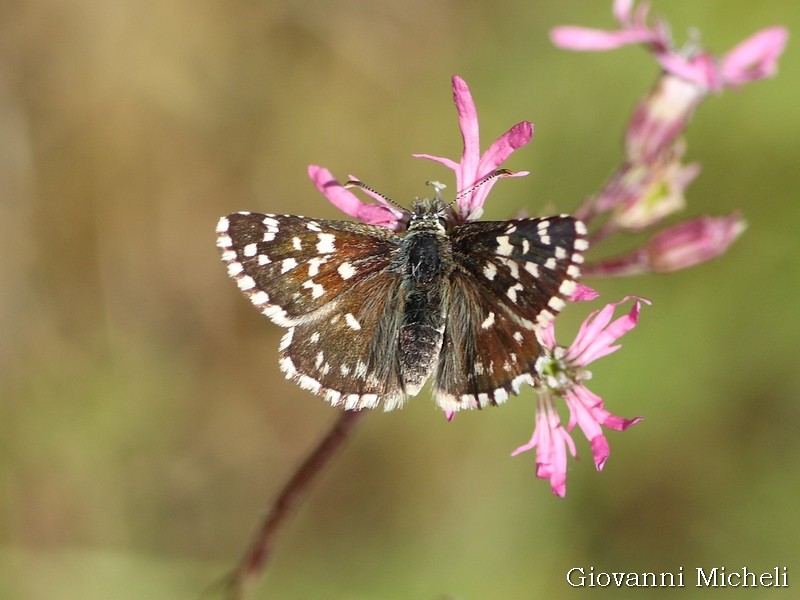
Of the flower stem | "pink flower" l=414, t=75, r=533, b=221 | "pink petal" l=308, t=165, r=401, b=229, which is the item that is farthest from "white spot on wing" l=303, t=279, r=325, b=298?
"pink flower" l=414, t=75, r=533, b=221

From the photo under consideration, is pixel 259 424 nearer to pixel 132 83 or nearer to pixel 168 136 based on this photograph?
pixel 168 136

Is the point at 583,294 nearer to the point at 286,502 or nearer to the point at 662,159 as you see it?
the point at 662,159

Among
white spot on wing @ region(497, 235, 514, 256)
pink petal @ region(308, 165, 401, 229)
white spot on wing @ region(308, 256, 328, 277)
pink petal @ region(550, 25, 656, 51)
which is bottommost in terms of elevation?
white spot on wing @ region(308, 256, 328, 277)

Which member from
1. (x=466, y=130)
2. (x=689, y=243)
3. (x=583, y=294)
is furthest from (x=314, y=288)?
(x=689, y=243)

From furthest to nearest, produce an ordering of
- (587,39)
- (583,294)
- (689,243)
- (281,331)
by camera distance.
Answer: (281,331), (587,39), (689,243), (583,294)

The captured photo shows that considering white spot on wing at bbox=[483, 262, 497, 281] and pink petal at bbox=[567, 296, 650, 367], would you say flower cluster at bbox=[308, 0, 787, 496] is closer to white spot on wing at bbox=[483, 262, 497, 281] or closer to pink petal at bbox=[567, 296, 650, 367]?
pink petal at bbox=[567, 296, 650, 367]

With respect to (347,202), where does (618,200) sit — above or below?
above

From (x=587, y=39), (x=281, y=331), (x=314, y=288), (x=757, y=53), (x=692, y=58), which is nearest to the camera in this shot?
(x=314, y=288)
